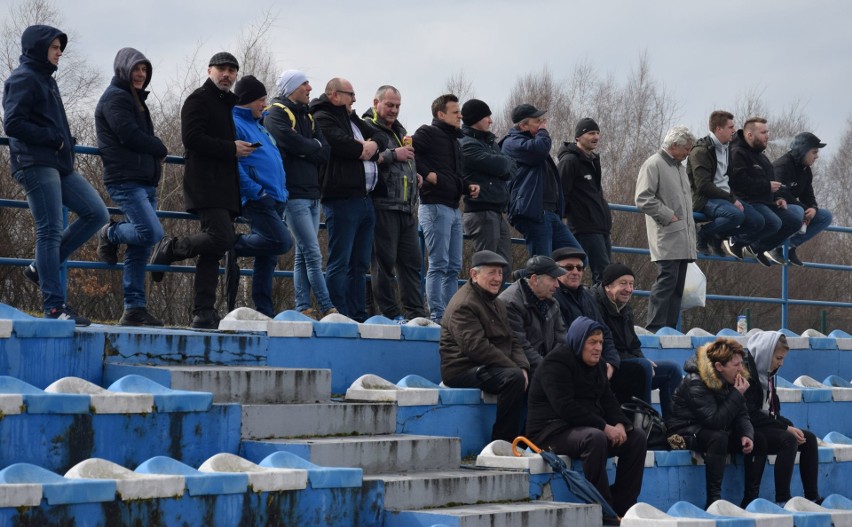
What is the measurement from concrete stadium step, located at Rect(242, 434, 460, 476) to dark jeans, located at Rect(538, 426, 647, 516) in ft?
2.46

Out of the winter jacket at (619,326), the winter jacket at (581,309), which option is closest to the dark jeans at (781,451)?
the winter jacket at (619,326)

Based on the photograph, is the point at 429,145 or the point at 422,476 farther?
the point at 429,145

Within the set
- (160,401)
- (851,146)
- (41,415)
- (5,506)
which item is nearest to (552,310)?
(160,401)

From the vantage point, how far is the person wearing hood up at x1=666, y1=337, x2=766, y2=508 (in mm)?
Result: 9469

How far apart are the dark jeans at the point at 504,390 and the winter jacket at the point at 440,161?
6.88 feet

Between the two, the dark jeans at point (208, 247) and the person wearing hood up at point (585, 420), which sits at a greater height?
the dark jeans at point (208, 247)

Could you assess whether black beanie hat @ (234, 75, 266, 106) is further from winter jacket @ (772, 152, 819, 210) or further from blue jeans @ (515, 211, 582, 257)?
winter jacket @ (772, 152, 819, 210)

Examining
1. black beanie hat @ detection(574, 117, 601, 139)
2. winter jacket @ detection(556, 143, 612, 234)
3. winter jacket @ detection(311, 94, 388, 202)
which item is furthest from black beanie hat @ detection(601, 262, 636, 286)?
black beanie hat @ detection(574, 117, 601, 139)

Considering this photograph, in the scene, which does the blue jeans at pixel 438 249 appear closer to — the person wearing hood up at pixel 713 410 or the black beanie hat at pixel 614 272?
the black beanie hat at pixel 614 272

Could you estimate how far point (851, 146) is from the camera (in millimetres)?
48156

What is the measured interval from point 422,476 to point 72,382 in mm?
2020

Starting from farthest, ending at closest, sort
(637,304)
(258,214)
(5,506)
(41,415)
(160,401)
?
(637,304)
(258,214)
(160,401)
(41,415)
(5,506)

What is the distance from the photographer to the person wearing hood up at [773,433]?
392 inches

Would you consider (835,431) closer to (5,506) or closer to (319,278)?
(319,278)
